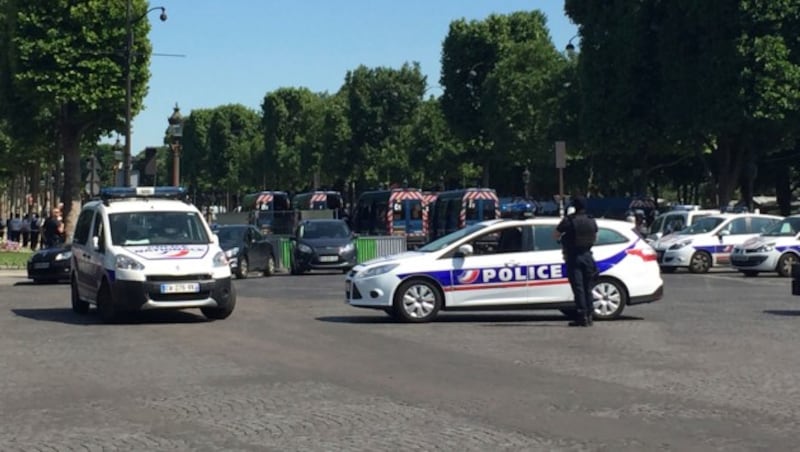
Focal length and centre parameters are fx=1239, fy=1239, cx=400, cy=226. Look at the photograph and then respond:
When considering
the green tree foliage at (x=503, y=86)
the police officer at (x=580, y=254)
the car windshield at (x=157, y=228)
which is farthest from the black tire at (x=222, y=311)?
the green tree foliage at (x=503, y=86)

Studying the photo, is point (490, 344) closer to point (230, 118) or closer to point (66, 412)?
point (66, 412)

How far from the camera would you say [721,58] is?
44094 mm

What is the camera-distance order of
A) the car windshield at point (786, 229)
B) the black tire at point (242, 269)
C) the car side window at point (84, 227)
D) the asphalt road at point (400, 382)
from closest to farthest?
the asphalt road at point (400, 382) < the car side window at point (84, 227) < the car windshield at point (786, 229) < the black tire at point (242, 269)

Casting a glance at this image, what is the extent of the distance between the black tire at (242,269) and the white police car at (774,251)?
42.0 ft

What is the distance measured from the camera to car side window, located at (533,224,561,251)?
59.1 ft

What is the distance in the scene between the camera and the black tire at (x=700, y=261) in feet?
111

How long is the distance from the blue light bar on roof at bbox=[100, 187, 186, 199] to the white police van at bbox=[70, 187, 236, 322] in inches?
0.6

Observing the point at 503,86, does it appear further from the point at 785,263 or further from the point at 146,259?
the point at 146,259

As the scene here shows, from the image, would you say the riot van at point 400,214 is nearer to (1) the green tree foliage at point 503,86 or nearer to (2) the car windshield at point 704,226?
(1) the green tree foliage at point 503,86

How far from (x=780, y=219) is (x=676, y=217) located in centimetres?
554

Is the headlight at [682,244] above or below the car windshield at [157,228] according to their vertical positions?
below

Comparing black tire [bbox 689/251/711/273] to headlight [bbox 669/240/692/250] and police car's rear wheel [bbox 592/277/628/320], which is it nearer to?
headlight [bbox 669/240/692/250]

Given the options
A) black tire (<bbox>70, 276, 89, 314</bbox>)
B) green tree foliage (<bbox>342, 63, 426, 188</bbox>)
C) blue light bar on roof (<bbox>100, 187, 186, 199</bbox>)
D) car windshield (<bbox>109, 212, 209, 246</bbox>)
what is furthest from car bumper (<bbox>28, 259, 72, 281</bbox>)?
green tree foliage (<bbox>342, 63, 426, 188</bbox>)

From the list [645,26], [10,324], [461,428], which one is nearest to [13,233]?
[645,26]
